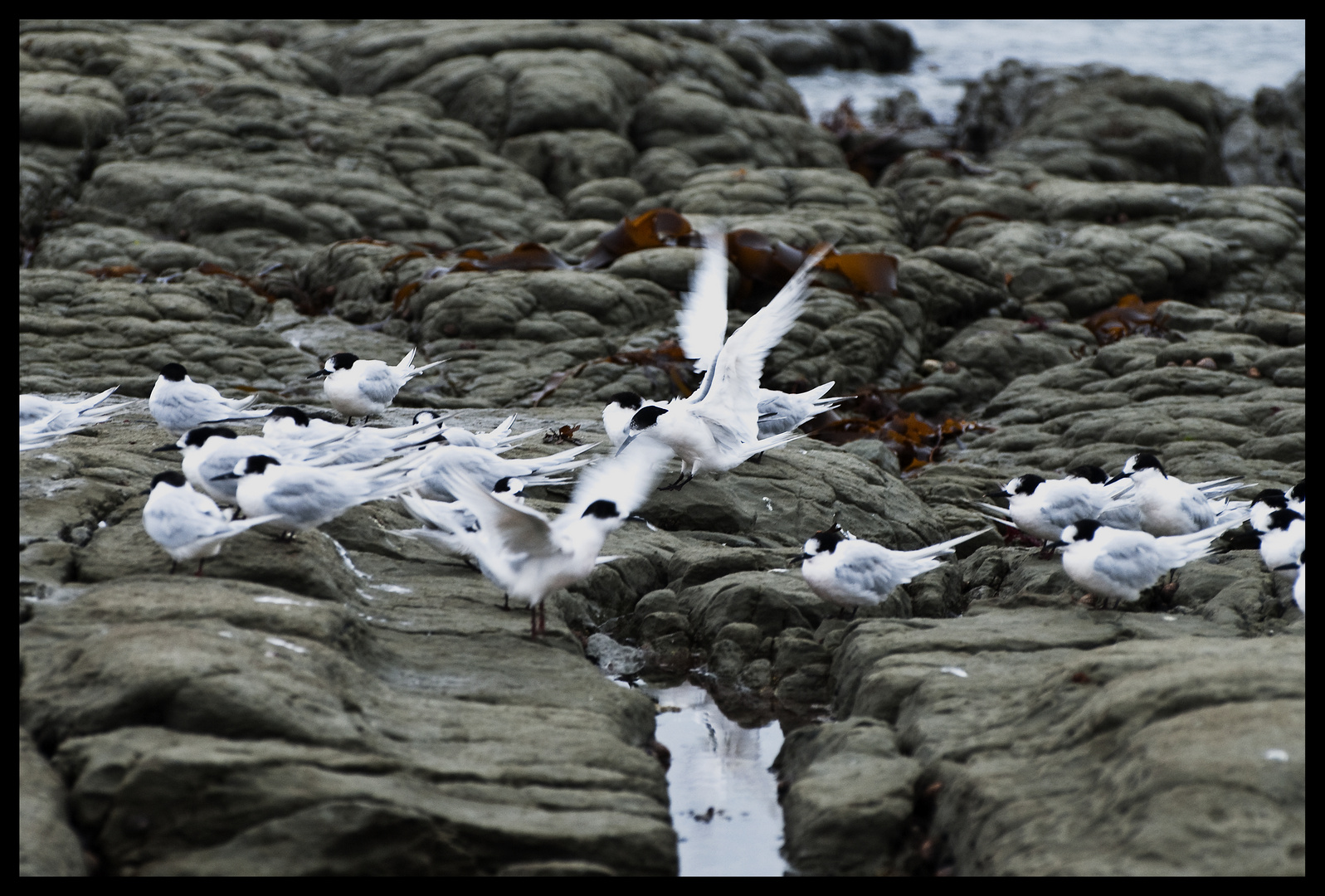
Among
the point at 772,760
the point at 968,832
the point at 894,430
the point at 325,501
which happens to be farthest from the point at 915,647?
the point at 894,430

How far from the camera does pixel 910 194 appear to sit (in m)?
18.5

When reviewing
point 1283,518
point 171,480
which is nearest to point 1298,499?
point 1283,518

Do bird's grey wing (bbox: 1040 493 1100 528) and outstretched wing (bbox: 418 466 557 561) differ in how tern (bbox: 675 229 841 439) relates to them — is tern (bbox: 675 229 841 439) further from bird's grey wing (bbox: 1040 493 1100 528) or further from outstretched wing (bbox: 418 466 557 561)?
outstretched wing (bbox: 418 466 557 561)

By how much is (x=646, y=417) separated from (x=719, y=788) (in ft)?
8.51

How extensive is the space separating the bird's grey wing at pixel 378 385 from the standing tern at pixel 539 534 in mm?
2893

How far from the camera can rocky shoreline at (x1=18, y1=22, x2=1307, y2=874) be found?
154 inches

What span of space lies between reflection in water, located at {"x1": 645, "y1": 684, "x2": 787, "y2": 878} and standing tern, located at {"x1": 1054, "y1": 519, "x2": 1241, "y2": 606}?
62.6 inches

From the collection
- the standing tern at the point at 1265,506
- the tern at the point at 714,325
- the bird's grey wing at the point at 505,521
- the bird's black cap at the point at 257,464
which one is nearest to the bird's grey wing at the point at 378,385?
the tern at the point at 714,325

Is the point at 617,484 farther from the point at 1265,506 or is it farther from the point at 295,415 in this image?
the point at 1265,506

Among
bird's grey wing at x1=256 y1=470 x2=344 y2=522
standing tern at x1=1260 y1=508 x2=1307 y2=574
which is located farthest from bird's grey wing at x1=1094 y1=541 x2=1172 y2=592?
bird's grey wing at x1=256 y1=470 x2=344 y2=522

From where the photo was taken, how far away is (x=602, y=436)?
8625 millimetres

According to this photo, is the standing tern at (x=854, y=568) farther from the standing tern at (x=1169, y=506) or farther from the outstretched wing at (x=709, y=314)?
the outstretched wing at (x=709, y=314)

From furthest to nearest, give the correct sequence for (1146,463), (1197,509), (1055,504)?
(1146,463), (1197,509), (1055,504)
